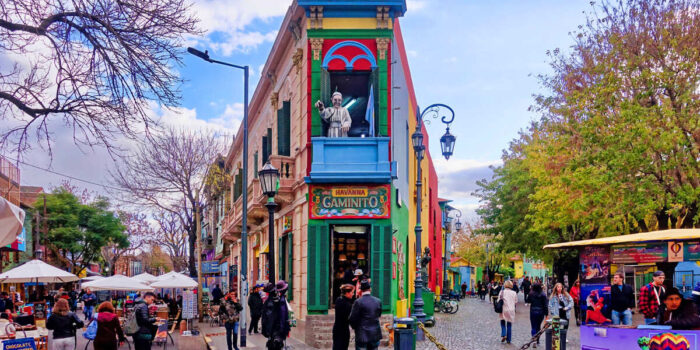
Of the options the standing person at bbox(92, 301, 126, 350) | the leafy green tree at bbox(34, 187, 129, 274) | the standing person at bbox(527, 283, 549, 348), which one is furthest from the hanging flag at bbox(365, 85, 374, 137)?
the leafy green tree at bbox(34, 187, 129, 274)

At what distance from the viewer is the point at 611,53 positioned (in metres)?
22.7

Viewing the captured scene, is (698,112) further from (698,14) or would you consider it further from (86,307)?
(86,307)

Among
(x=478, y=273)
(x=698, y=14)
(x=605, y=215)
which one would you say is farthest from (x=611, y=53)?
(x=478, y=273)

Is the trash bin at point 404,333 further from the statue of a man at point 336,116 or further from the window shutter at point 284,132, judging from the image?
the window shutter at point 284,132

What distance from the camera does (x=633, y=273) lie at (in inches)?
574

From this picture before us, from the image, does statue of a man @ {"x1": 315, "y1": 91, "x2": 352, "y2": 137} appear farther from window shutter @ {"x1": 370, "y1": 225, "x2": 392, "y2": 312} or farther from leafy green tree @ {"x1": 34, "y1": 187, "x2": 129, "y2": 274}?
leafy green tree @ {"x1": 34, "y1": 187, "x2": 129, "y2": 274}

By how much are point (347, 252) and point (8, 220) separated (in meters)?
11.0

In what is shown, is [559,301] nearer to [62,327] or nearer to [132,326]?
[132,326]

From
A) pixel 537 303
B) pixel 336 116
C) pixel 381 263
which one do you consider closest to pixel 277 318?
pixel 381 263

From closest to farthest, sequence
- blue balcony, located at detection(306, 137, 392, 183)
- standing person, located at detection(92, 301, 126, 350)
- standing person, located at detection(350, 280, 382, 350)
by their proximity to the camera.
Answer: standing person, located at detection(350, 280, 382, 350)
standing person, located at detection(92, 301, 126, 350)
blue balcony, located at detection(306, 137, 392, 183)

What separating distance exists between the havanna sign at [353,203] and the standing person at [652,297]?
6.45 meters

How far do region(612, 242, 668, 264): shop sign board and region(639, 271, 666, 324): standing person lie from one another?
1.33 feet

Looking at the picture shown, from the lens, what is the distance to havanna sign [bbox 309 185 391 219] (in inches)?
695

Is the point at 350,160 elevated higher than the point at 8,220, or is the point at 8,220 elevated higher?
the point at 350,160
